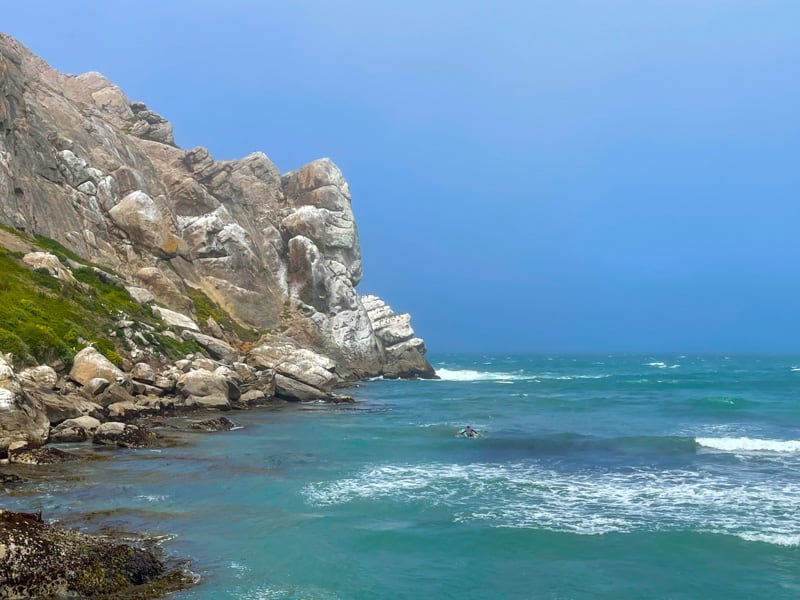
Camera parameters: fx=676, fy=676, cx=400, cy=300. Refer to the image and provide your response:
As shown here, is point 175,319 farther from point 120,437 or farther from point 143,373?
point 120,437

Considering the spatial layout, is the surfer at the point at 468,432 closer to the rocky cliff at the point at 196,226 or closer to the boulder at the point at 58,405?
the boulder at the point at 58,405

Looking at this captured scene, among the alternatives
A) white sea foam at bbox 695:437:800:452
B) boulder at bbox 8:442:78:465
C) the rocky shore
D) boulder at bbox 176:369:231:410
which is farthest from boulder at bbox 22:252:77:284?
white sea foam at bbox 695:437:800:452

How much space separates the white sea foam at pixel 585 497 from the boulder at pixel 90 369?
62.5ft

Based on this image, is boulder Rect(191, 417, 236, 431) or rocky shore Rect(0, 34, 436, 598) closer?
rocky shore Rect(0, 34, 436, 598)

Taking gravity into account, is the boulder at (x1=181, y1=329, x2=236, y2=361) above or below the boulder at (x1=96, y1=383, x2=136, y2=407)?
above

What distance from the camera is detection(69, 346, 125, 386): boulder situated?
3888 centimetres

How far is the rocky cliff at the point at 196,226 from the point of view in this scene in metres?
65.7

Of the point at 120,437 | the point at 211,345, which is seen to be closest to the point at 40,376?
the point at 120,437

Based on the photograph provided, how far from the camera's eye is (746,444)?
36938mm

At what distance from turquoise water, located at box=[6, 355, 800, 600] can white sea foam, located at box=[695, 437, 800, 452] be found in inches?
10.6

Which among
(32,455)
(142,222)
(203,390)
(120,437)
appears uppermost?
(142,222)

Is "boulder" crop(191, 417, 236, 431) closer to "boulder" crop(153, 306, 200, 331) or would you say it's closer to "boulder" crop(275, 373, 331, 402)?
"boulder" crop(275, 373, 331, 402)

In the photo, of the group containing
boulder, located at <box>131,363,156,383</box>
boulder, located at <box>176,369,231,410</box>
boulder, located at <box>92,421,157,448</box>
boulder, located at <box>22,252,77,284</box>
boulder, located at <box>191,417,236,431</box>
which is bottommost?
boulder, located at <box>191,417,236,431</box>

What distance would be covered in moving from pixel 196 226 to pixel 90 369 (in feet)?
151
